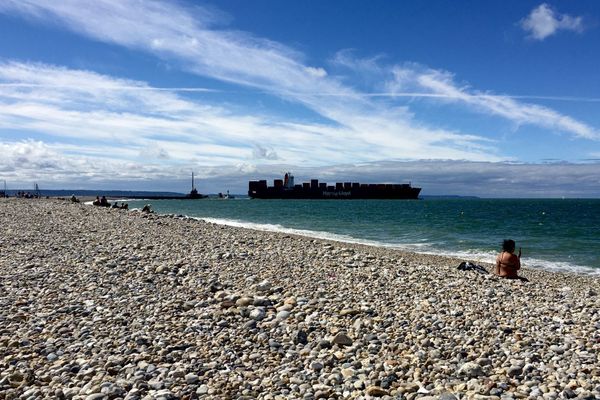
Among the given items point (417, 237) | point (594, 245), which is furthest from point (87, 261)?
point (594, 245)

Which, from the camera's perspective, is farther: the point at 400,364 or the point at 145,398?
the point at 400,364

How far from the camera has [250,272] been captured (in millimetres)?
10750

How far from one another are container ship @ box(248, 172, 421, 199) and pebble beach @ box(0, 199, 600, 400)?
6314 inches

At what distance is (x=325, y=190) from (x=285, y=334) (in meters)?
167

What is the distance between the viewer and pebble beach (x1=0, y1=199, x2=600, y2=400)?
5227 mm

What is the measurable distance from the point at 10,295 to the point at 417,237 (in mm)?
27152

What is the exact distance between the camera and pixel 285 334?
6.73 m

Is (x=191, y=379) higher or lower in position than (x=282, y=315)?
lower

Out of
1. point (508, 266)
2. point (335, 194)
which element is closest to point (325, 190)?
point (335, 194)

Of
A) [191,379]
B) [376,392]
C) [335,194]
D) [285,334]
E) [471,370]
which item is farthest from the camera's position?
[335,194]

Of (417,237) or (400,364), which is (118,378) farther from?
(417,237)

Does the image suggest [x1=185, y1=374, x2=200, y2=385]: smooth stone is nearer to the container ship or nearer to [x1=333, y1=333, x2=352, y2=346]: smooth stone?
[x1=333, y1=333, x2=352, y2=346]: smooth stone

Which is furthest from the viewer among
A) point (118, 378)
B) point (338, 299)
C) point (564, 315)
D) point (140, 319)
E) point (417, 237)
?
point (417, 237)

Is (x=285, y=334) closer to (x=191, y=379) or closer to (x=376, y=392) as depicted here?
(x=191, y=379)
